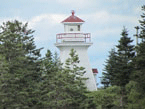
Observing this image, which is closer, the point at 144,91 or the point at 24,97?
the point at 144,91

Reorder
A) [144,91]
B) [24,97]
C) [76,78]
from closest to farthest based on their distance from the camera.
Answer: [144,91], [24,97], [76,78]

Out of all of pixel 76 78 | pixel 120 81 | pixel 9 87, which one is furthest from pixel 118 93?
pixel 9 87

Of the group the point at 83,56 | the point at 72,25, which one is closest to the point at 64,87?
the point at 83,56

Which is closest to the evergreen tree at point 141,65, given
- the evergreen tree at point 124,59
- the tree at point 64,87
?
the evergreen tree at point 124,59

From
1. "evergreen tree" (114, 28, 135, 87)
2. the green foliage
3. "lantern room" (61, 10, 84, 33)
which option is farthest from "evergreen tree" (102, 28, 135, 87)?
"lantern room" (61, 10, 84, 33)

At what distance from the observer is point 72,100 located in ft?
143

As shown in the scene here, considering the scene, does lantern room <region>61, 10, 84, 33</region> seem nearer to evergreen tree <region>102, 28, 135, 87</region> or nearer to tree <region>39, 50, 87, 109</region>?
tree <region>39, 50, 87, 109</region>

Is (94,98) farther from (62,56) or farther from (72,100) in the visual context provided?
(62,56)

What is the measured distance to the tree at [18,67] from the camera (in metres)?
40.6

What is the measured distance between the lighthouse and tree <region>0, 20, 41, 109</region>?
Result: 2.61m

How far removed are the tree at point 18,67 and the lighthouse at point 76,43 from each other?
8.55 ft

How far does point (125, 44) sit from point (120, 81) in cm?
337

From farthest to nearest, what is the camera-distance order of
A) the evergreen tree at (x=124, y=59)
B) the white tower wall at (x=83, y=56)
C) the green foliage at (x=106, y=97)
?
the white tower wall at (x=83, y=56) < the green foliage at (x=106, y=97) < the evergreen tree at (x=124, y=59)

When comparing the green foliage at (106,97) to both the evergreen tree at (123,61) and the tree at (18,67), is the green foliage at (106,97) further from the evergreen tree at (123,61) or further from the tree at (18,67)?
the tree at (18,67)
